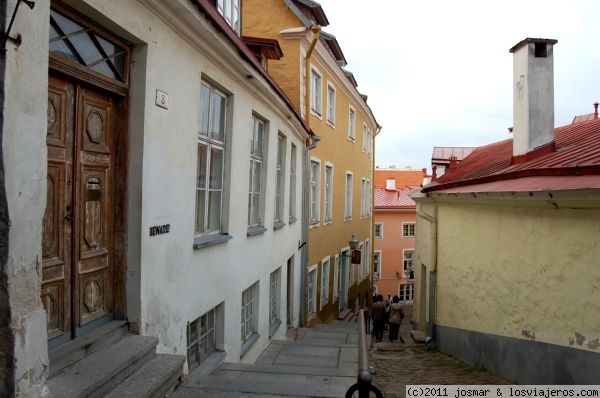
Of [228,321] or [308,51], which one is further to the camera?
[308,51]

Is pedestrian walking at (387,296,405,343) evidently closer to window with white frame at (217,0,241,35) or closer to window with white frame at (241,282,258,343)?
window with white frame at (241,282,258,343)

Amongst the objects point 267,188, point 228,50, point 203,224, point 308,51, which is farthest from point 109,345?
point 308,51

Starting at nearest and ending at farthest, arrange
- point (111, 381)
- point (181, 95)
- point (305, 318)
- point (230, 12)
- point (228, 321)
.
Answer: point (111, 381), point (181, 95), point (228, 321), point (230, 12), point (305, 318)

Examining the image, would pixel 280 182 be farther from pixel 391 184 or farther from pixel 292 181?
pixel 391 184

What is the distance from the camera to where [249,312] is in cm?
801

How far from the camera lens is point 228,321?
6.53 meters

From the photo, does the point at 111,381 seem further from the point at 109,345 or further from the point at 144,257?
the point at 144,257

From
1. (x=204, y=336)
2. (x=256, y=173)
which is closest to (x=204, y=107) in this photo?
(x=204, y=336)

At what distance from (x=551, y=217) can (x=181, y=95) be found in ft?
15.6

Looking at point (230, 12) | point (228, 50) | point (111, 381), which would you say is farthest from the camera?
point (230, 12)

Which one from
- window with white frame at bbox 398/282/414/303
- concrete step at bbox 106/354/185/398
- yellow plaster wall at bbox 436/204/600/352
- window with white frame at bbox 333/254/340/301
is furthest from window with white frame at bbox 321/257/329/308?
window with white frame at bbox 398/282/414/303

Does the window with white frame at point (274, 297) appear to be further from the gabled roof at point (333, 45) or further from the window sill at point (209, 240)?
the gabled roof at point (333, 45)

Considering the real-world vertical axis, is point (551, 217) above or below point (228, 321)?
above

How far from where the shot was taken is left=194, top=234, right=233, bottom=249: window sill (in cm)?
547
